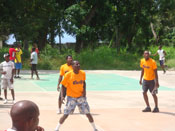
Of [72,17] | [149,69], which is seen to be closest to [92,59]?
[72,17]

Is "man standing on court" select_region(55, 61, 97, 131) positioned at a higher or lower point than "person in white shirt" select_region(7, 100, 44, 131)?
lower

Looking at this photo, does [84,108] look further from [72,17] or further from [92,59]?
[72,17]

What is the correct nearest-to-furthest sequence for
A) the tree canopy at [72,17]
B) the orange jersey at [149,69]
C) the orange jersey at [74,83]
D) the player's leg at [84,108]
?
the player's leg at [84,108] → the orange jersey at [74,83] → the orange jersey at [149,69] → the tree canopy at [72,17]

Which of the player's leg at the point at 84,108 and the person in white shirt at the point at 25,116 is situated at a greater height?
the person in white shirt at the point at 25,116

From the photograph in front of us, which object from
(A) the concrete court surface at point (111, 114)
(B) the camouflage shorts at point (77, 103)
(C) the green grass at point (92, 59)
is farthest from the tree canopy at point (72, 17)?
(B) the camouflage shorts at point (77, 103)

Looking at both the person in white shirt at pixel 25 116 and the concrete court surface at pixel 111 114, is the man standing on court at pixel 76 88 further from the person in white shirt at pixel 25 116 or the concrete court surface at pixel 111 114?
the person in white shirt at pixel 25 116

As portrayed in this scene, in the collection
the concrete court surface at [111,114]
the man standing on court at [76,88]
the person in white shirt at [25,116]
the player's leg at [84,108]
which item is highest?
the person in white shirt at [25,116]

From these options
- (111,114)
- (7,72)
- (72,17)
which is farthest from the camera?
(72,17)

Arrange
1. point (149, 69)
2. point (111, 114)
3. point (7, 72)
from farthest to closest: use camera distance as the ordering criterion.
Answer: point (7, 72), point (149, 69), point (111, 114)

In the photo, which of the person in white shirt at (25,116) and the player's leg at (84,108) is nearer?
the person in white shirt at (25,116)

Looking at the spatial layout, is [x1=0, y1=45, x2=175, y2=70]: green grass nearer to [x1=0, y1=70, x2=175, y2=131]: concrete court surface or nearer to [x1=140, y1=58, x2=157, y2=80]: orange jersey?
[x1=0, y1=70, x2=175, y2=131]: concrete court surface

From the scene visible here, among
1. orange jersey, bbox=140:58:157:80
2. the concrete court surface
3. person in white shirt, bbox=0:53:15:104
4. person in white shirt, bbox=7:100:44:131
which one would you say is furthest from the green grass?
person in white shirt, bbox=7:100:44:131

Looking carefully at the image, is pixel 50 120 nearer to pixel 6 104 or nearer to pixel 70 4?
pixel 6 104

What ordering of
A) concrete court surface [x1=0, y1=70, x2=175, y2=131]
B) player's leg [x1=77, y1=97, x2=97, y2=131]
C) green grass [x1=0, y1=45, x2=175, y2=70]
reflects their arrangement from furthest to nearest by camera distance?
1. green grass [x1=0, y1=45, x2=175, y2=70]
2. concrete court surface [x1=0, y1=70, x2=175, y2=131]
3. player's leg [x1=77, y1=97, x2=97, y2=131]
